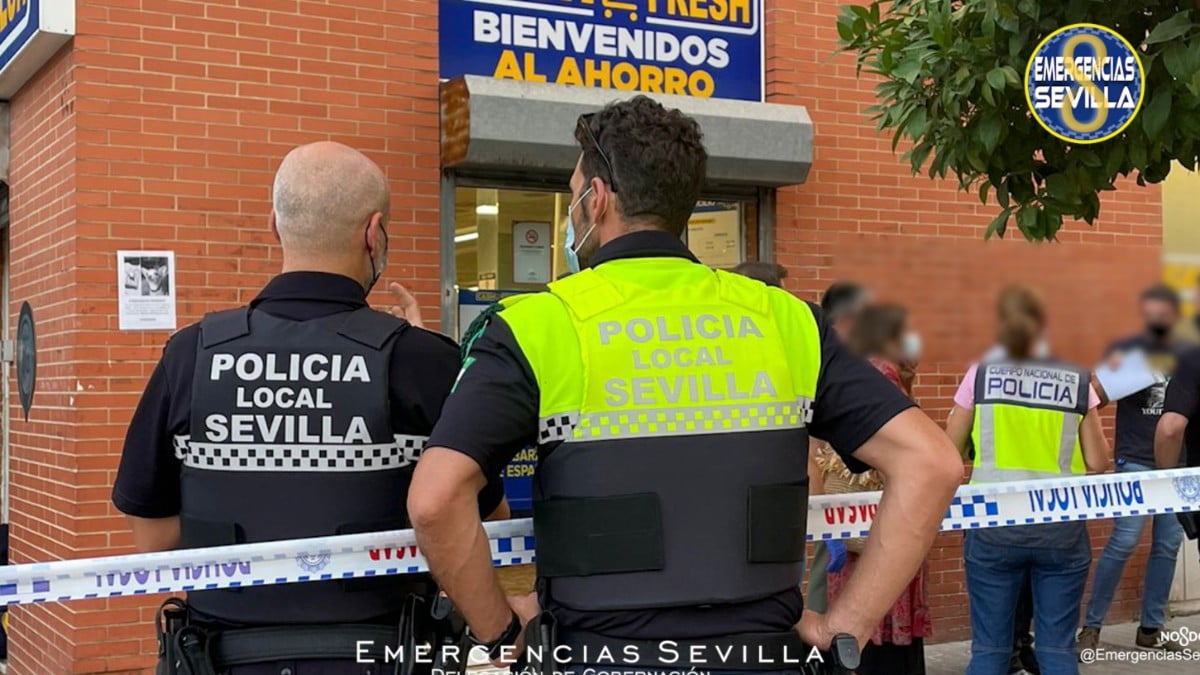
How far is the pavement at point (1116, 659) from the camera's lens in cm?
722

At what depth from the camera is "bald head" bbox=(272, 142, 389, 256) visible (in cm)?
283

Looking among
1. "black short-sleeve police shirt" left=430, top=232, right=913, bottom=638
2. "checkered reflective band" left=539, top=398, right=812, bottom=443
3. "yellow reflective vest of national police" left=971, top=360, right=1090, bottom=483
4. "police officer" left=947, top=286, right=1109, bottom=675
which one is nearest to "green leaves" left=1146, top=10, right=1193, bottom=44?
"police officer" left=947, top=286, right=1109, bottom=675

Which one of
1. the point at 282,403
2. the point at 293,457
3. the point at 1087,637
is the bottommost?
the point at 1087,637

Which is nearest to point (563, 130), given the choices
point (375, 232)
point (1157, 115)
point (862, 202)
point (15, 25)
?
point (862, 202)

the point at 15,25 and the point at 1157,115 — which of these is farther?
the point at 15,25

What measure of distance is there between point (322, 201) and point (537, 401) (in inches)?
29.6

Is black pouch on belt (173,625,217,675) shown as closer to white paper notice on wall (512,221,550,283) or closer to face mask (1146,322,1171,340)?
face mask (1146,322,1171,340)

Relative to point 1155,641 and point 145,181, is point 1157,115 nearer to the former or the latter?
point 145,181

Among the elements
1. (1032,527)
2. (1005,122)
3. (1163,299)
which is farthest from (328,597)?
(1032,527)

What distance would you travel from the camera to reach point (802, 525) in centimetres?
262

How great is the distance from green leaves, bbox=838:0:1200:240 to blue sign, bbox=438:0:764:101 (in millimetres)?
2499

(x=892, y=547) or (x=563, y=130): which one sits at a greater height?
(x=563, y=130)

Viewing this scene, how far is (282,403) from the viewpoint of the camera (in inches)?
107

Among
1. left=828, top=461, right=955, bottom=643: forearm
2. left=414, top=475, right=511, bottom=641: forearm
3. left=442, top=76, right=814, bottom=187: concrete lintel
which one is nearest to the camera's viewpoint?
left=414, top=475, right=511, bottom=641: forearm
